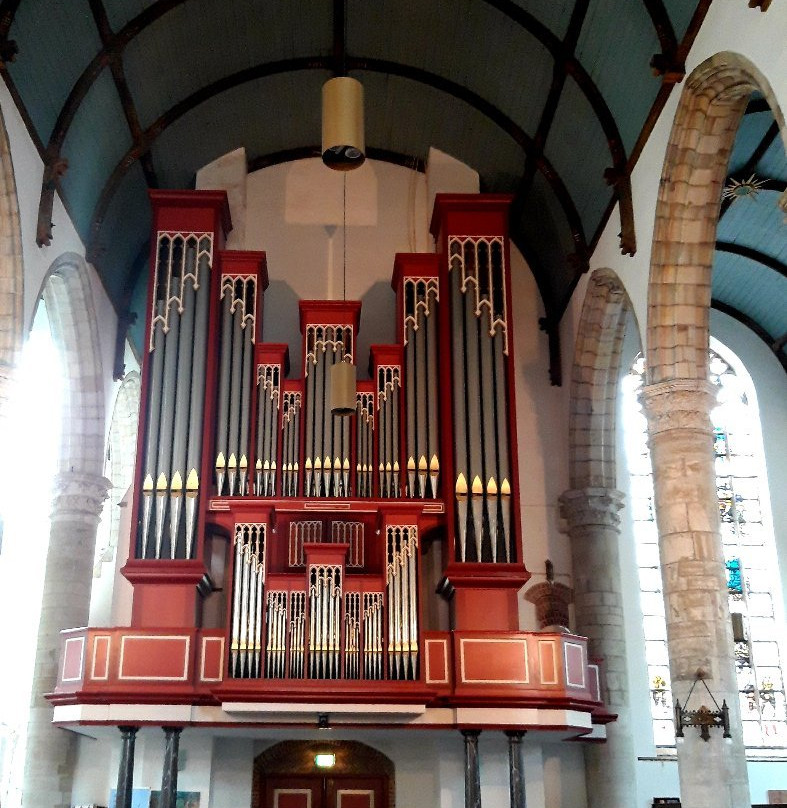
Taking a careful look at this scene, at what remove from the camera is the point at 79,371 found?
18.2m

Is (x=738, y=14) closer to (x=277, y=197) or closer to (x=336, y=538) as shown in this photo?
(x=336, y=538)

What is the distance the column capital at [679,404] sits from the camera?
44.6 feet

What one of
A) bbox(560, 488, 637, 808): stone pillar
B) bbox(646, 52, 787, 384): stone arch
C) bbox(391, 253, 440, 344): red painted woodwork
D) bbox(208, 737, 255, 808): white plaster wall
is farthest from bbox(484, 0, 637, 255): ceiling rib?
bbox(208, 737, 255, 808): white plaster wall

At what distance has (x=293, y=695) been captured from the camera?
47.3ft

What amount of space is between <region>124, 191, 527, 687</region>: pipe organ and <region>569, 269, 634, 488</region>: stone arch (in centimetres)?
154

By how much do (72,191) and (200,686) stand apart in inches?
283

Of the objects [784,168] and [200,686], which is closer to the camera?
[200,686]

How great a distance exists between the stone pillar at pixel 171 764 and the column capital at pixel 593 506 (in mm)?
7265

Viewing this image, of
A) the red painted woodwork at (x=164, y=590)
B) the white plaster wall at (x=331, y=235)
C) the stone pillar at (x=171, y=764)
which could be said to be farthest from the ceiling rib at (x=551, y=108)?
the stone pillar at (x=171, y=764)

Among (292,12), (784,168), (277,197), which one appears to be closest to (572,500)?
(784,168)

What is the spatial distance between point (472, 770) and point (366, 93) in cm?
1107

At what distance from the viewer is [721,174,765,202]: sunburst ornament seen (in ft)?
57.2

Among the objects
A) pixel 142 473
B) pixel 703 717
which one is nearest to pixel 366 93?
pixel 142 473

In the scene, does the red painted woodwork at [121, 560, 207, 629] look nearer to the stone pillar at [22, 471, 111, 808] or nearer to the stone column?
the stone pillar at [22, 471, 111, 808]
